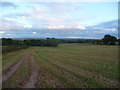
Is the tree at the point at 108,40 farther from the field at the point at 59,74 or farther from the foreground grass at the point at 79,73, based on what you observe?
the field at the point at 59,74

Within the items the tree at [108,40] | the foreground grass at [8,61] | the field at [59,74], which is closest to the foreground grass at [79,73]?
the field at [59,74]

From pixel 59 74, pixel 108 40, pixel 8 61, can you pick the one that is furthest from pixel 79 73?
pixel 108 40

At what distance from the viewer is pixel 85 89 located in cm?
373

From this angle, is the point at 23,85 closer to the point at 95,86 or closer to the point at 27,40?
the point at 95,86

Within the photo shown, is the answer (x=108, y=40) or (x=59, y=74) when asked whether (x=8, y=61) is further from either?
(x=108, y=40)

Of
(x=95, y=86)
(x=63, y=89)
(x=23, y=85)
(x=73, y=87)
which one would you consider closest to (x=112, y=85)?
(x=95, y=86)

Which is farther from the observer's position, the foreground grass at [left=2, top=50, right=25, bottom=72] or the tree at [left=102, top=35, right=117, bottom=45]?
the tree at [left=102, top=35, right=117, bottom=45]

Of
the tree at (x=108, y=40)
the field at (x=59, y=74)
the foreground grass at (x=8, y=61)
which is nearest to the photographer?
the field at (x=59, y=74)

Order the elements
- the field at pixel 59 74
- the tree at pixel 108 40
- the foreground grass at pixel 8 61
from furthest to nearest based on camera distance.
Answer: the tree at pixel 108 40 < the foreground grass at pixel 8 61 < the field at pixel 59 74

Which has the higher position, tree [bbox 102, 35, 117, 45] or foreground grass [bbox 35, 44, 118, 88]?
tree [bbox 102, 35, 117, 45]

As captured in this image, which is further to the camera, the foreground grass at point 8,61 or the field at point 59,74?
the foreground grass at point 8,61

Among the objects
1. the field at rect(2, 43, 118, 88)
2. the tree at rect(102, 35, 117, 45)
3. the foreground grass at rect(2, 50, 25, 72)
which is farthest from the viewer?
the tree at rect(102, 35, 117, 45)

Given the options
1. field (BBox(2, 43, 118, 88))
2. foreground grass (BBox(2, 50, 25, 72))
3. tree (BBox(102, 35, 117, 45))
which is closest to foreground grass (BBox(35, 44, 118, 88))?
field (BBox(2, 43, 118, 88))

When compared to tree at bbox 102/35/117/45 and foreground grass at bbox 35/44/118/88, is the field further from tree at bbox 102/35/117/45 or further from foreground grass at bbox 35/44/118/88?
tree at bbox 102/35/117/45
